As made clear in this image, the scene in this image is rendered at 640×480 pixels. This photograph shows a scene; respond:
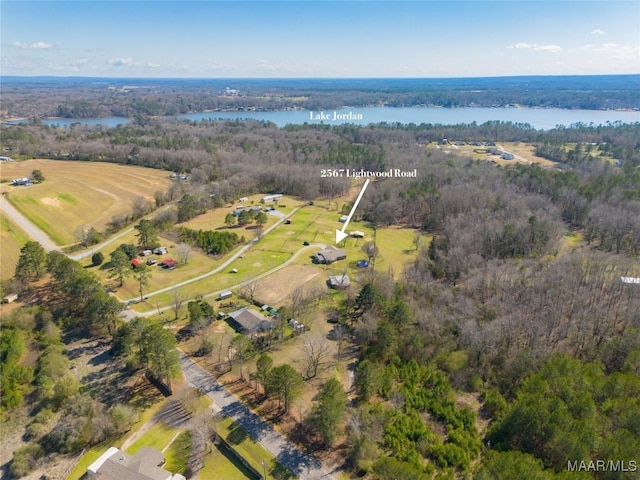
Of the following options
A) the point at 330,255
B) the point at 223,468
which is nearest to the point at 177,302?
the point at 223,468

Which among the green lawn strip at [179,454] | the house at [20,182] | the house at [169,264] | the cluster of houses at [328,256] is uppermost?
the house at [20,182]

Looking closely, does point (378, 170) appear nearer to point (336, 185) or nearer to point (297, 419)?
point (336, 185)

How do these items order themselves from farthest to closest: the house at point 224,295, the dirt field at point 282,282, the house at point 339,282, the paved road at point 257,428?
the house at point 339,282
the dirt field at point 282,282
the house at point 224,295
the paved road at point 257,428

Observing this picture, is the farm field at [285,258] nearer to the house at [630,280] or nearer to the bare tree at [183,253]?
the bare tree at [183,253]

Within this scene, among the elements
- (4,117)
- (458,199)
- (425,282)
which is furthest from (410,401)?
(4,117)

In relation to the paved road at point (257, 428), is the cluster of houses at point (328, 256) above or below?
above

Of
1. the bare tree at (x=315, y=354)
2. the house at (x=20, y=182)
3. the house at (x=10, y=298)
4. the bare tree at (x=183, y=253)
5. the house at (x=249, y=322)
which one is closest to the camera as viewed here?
the bare tree at (x=315, y=354)

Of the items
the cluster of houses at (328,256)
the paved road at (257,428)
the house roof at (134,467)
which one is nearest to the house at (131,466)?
the house roof at (134,467)

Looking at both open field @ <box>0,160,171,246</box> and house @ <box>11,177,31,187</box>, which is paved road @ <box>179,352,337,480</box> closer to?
open field @ <box>0,160,171,246</box>

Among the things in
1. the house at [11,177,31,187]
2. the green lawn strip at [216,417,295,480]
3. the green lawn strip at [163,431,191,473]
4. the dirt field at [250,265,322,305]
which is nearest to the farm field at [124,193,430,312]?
the dirt field at [250,265,322,305]
